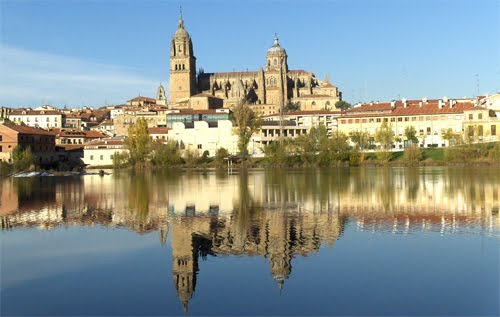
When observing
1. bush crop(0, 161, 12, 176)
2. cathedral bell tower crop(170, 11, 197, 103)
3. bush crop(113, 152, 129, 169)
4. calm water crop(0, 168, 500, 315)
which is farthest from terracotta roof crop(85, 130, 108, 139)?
calm water crop(0, 168, 500, 315)

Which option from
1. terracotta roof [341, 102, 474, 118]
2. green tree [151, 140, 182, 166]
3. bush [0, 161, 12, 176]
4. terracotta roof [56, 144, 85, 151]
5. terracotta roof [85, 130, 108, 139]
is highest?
terracotta roof [341, 102, 474, 118]

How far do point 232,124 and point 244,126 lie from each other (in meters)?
7.67

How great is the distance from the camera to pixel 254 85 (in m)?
122

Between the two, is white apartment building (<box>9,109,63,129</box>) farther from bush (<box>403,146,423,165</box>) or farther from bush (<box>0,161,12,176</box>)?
bush (<box>403,146,423,165</box>)

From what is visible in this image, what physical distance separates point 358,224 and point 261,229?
2981 millimetres

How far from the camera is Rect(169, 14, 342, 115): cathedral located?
114688 mm

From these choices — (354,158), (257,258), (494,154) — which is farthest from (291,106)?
(257,258)

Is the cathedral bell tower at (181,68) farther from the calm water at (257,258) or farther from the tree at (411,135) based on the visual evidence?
the calm water at (257,258)

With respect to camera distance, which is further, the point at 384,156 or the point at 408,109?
the point at 408,109

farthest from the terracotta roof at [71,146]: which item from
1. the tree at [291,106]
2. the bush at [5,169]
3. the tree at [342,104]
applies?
the tree at [342,104]

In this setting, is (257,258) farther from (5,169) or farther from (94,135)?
(94,135)

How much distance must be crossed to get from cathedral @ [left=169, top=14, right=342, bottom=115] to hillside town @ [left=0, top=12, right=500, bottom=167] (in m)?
0.20

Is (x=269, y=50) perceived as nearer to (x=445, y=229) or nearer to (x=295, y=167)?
(x=295, y=167)

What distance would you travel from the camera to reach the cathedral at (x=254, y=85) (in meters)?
115
